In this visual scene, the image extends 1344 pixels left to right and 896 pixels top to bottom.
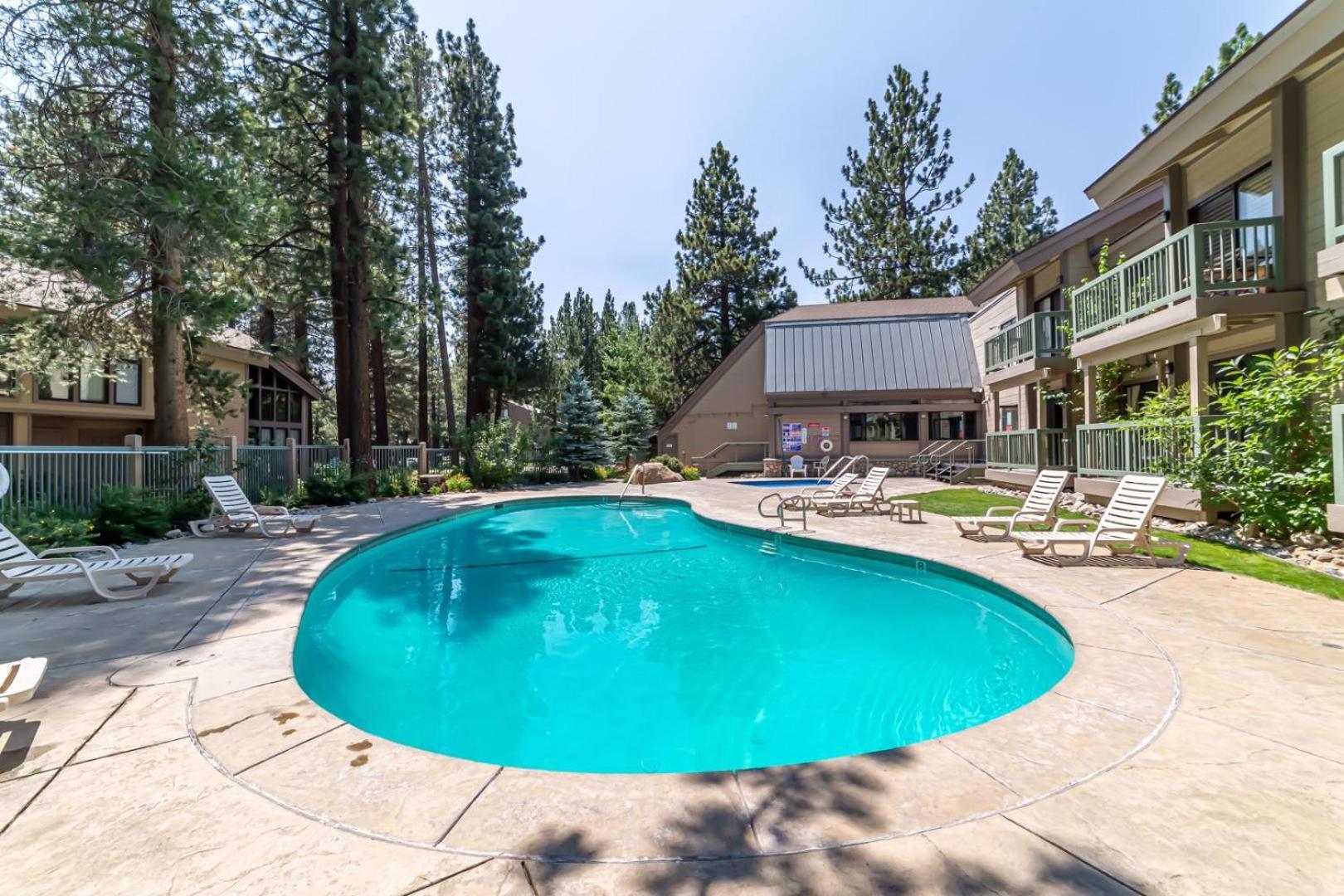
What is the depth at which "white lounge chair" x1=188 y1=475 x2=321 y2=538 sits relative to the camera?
905 cm

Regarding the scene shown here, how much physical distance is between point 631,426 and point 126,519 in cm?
1783

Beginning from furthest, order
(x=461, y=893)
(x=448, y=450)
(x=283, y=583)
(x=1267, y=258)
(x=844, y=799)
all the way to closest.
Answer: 1. (x=448, y=450)
2. (x=1267, y=258)
3. (x=283, y=583)
4. (x=844, y=799)
5. (x=461, y=893)

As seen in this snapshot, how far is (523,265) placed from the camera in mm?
25109

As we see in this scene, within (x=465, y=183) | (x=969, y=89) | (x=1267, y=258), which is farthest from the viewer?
(x=465, y=183)

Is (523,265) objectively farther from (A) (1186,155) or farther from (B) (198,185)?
(A) (1186,155)

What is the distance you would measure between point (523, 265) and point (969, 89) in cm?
1826

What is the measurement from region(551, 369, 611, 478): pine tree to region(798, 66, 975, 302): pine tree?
18762 millimetres

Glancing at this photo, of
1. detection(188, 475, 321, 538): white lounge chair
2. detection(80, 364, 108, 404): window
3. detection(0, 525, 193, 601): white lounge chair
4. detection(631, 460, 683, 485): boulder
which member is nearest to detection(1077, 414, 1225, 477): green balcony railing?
detection(631, 460, 683, 485): boulder

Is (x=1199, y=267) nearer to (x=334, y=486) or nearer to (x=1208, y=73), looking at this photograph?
(x=334, y=486)

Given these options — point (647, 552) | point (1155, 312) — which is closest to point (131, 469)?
point (647, 552)

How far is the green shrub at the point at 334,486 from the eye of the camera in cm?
1345

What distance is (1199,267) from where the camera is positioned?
7797 mm

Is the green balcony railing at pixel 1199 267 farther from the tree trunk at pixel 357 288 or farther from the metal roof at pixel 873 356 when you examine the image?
the tree trunk at pixel 357 288

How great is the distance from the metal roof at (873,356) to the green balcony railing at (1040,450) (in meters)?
8.53
